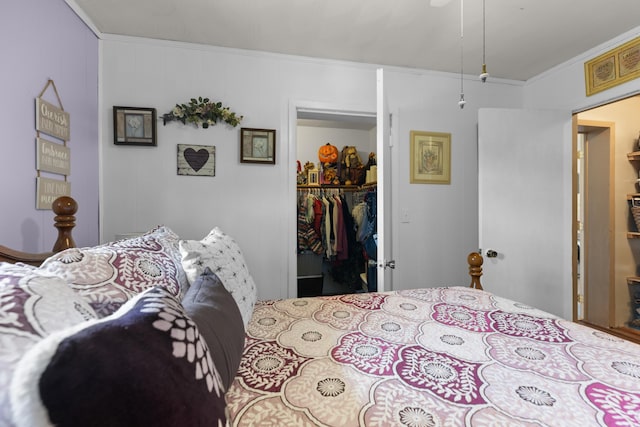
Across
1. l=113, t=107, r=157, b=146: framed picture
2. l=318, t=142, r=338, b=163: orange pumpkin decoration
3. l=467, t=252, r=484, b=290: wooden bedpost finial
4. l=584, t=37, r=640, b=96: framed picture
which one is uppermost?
l=584, t=37, r=640, b=96: framed picture

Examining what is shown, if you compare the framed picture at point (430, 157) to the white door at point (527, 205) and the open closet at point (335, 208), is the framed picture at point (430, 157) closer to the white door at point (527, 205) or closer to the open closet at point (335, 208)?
the white door at point (527, 205)

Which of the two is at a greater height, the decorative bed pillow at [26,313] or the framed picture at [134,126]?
the framed picture at [134,126]

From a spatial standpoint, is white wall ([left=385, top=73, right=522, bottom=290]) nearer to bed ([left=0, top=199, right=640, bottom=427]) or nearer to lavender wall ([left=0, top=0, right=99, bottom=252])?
bed ([left=0, top=199, right=640, bottom=427])

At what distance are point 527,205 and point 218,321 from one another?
253 cm

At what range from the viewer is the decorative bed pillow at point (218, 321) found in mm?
618

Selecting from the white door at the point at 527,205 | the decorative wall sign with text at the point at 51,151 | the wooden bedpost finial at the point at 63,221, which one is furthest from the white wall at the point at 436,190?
the decorative wall sign with text at the point at 51,151

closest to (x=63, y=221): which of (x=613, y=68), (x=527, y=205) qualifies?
(x=527, y=205)

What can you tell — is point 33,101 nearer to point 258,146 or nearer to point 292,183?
point 258,146

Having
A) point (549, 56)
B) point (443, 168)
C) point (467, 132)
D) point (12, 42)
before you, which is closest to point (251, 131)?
point (12, 42)

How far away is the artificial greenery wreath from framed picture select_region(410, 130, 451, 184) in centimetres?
147

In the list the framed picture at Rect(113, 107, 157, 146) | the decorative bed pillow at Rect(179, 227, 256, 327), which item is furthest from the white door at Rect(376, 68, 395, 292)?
the framed picture at Rect(113, 107, 157, 146)

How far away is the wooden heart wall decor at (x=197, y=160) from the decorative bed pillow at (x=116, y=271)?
49.3 inches

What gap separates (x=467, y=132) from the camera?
8.54ft

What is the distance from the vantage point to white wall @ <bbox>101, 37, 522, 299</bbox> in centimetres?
205
